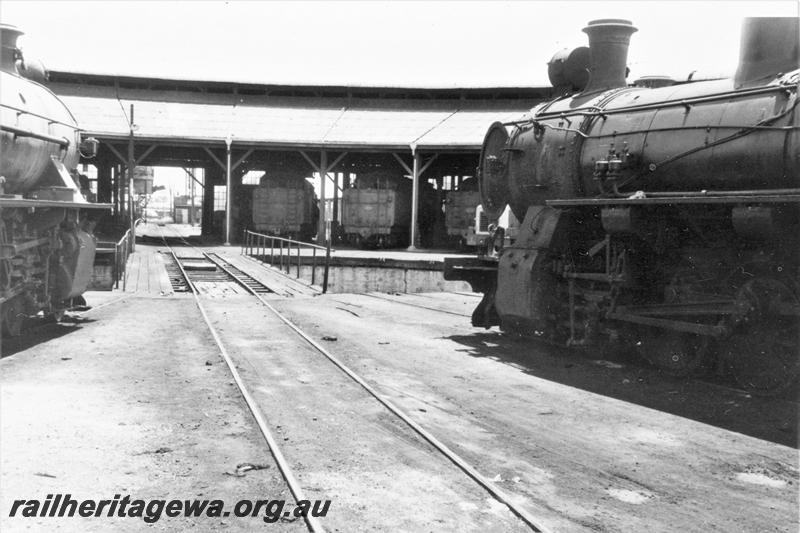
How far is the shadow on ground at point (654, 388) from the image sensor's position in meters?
6.95

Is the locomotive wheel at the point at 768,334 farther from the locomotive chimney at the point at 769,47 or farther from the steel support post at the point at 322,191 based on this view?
the steel support post at the point at 322,191

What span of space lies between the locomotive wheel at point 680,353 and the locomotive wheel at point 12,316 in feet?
27.5

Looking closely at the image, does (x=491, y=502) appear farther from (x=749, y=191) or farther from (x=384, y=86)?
→ (x=384, y=86)

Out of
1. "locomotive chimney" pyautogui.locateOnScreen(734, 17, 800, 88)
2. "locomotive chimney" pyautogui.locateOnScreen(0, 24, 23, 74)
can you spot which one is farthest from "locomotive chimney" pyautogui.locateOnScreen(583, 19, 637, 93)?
"locomotive chimney" pyautogui.locateOnScreen(0, 24, 23, 74)

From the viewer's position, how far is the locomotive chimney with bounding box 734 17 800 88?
25.5 ft

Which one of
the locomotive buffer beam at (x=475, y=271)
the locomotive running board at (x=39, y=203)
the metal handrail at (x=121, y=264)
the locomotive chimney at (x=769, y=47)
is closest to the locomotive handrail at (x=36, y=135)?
the locomotive running board at (x=39, y=203)

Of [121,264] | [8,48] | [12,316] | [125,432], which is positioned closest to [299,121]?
[121,264]

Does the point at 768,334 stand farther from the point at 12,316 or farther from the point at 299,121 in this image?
the point at 299,121

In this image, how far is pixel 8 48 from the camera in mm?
11359

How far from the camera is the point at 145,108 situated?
34.4 m

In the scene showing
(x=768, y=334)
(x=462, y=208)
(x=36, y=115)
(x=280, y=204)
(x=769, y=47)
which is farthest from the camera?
(x=280, y=204)

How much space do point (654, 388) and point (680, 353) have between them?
0.56 meters

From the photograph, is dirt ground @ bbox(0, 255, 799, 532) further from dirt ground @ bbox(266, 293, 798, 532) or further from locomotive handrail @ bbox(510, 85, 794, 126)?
locomotive handrail @ bbox(510, 85, 794, 126)

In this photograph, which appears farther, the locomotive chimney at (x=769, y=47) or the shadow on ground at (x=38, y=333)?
the shadow on ground at (x=38, y=333)
